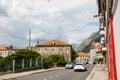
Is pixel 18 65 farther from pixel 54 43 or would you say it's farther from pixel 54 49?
pixel 54 43

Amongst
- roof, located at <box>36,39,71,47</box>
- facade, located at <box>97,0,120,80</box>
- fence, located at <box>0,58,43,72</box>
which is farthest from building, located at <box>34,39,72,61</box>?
facade, located at <box>97,0,120,80</box>

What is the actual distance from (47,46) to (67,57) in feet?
36.7

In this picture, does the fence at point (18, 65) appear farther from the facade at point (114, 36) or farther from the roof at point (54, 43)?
the roof at point (54, 43)

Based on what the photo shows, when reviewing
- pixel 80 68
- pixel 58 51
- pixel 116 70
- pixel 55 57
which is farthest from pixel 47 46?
pixel 116 70

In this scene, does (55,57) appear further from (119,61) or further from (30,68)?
(119,61)

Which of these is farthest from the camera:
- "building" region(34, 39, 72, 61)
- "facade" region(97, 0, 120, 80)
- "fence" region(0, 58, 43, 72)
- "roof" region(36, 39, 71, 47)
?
"roof" region(36, 39, 71, 47)

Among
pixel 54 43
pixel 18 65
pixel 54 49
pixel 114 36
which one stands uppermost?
pixel 54 43

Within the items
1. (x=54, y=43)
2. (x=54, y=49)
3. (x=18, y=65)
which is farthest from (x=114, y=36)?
(x=54, y=43)

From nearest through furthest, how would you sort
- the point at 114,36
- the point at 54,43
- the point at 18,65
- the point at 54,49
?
the point at 114,36, the point at 18,65, the point at 54,49, the point at 54,43

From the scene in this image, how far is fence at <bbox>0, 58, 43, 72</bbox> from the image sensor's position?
116 feet

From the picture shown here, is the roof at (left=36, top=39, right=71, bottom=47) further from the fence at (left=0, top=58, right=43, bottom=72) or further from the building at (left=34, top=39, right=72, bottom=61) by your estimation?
the fence at (left=0, top=58, right=43, bottom=72)

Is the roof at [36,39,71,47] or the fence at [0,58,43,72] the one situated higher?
the roof at [36,39,71,47]

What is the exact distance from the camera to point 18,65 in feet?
131

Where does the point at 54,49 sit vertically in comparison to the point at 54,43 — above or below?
below
